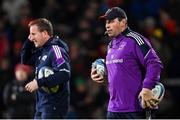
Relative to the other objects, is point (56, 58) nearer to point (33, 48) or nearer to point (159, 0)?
point (33, 48)

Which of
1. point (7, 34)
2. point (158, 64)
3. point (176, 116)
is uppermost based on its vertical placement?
point (7, 34)

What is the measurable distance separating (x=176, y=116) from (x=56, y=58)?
579 centimetres

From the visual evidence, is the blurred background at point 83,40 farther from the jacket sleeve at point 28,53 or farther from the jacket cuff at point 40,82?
the jacket cuff at point 40,82

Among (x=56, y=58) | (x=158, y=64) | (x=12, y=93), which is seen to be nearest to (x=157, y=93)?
(x=158, y=64)

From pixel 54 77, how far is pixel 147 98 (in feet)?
4.67

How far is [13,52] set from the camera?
1386 cm

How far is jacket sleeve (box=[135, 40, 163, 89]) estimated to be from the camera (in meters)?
7.64

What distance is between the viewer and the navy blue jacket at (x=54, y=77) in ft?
27.5

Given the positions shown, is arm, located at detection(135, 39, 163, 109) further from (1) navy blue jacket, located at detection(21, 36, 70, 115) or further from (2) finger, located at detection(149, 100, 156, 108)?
(1) navy blue jacket, located at detection(21, 36, 70, 115)

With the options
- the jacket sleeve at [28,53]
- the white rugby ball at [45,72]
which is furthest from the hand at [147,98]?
the jacket sleeve at [28,53]

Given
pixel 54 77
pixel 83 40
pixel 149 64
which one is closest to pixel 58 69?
pixel 54 77

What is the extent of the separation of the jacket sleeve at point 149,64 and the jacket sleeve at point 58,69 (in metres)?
1.10

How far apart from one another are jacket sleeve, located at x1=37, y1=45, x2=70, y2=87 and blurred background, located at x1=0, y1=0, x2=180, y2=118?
360 centimetres

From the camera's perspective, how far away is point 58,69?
8430 mm
